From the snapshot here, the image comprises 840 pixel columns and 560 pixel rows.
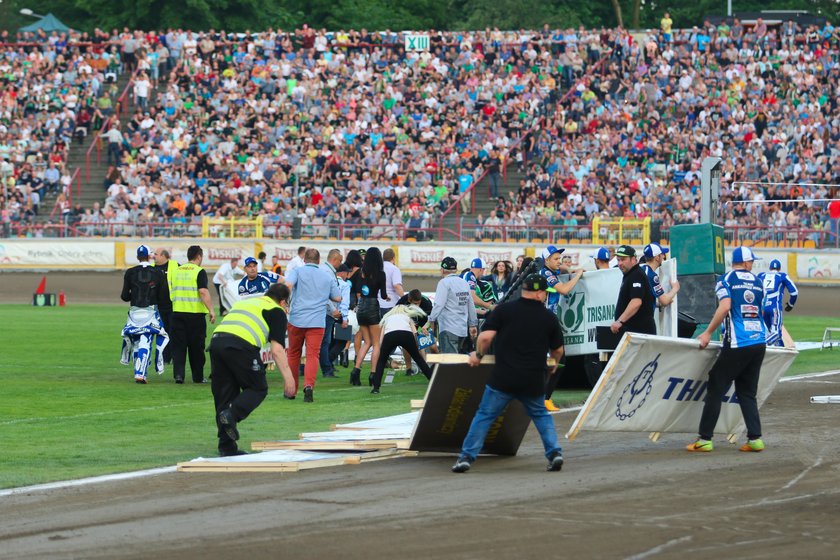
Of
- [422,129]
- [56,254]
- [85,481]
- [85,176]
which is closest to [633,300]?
[85,481]

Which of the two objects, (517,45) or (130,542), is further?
(517,45)

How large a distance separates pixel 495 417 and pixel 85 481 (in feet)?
10.9

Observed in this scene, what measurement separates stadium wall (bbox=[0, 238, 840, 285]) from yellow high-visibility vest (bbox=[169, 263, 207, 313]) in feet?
60.1

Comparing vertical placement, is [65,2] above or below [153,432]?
above

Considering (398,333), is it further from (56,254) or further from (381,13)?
(381,13)

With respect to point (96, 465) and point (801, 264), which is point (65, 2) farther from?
point (96, 465)

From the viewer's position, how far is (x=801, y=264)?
37.6m

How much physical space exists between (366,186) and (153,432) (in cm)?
3027

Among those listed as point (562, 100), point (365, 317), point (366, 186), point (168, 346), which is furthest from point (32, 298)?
point (365, 317)

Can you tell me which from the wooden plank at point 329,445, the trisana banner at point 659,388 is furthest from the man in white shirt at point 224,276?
the trisana banner at point 659,388

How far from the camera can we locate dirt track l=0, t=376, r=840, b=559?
342 inches

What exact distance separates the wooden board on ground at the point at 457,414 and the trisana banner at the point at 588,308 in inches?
239

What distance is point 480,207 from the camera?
43969 mm

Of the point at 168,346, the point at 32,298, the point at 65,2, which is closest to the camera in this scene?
the point at 168,346
